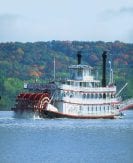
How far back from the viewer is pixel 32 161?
268 ft

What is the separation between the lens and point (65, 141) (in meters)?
102

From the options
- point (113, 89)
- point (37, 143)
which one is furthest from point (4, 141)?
point (113, 89)

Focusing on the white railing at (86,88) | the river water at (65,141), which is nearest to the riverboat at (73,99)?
the white railing at (86,88)

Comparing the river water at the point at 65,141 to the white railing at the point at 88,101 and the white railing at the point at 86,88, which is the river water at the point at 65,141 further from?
the white railing at the point at 86,88

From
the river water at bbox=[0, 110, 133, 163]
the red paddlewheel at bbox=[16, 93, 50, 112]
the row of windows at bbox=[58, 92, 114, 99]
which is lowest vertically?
the river water at bbox=[0, 110, 133, 163]

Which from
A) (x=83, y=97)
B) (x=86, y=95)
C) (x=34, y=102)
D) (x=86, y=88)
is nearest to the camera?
(x=34, y=102)

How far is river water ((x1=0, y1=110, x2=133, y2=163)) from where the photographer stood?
8481 centimetres

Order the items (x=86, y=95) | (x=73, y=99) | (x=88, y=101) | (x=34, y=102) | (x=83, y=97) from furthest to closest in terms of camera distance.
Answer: (x=86, y=95) → (x=83, y=97) → (x=88, y=101) → (x=73, y=99) → (x=34, y=102)

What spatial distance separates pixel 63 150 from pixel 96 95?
57.3 m

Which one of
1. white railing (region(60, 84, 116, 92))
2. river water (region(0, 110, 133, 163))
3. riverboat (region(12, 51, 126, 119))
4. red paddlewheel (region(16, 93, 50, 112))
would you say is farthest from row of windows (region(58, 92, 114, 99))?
river water (region(0, 110, 133, 163))

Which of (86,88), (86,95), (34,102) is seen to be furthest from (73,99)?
(34,102)

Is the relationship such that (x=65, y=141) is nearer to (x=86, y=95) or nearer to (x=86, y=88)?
(x=86, y=88)

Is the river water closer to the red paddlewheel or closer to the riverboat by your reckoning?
the red paddlewheel

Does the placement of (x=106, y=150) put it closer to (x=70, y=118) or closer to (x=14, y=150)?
(x=14, y=150)
